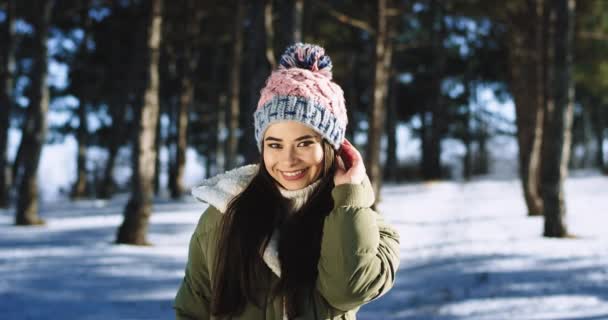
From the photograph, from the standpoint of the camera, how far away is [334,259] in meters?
1.71

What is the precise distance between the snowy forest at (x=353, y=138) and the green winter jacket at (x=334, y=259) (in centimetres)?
109

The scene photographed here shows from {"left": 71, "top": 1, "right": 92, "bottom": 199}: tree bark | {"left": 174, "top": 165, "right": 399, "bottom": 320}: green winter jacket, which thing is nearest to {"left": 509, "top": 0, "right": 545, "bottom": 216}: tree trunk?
{"left": 174, "top": 165, "right": 399, "bottom": 320}: green winter jacket

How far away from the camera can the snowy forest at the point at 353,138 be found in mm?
5340

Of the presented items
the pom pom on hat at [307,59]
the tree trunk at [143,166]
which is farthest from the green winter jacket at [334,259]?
the tree trunk at [143,166]

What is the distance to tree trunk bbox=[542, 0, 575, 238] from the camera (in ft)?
25.0

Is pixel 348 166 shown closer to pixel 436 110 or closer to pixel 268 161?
pixel 268 161

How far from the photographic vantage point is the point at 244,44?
18438mm

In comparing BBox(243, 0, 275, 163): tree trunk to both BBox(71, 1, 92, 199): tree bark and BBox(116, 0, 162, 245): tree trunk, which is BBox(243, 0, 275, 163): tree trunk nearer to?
BBox(116, 0, 162, 245): tree trunk

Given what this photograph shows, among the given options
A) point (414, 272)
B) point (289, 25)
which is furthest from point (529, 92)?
point (289, 25)

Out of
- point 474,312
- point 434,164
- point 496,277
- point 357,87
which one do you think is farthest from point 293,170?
point 357,87

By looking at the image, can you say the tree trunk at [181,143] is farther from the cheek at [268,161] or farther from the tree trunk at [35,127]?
the cheek at [268,161]

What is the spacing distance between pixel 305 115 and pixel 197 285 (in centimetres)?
76

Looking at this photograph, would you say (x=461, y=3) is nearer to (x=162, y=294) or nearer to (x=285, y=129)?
(x=162, y=294)

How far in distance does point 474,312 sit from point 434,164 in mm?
15720
